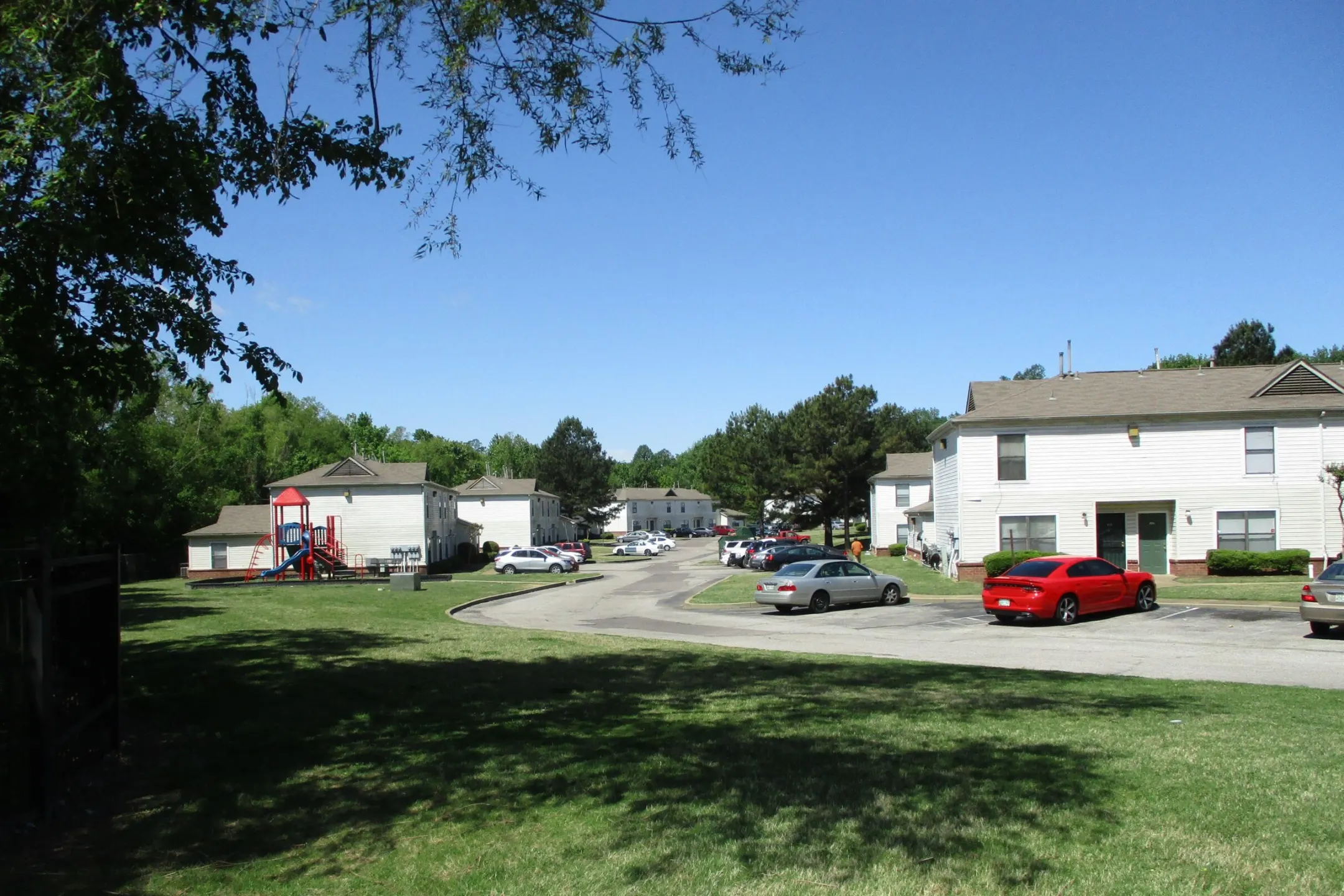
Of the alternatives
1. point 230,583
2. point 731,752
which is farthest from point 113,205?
point 230,583

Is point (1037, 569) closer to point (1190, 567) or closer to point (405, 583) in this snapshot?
point (1190, 567)

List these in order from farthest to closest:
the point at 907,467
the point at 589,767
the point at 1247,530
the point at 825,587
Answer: the point at 907,467 → the point at 1247,530 → the point at 825,587 → the point at 589,767

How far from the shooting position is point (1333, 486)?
33469mm

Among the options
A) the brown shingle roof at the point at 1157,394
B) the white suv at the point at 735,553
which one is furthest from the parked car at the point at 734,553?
the brown shingle roof at the point at 1157,394

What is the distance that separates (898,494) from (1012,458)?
27.6 meters

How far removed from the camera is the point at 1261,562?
33.1 metres

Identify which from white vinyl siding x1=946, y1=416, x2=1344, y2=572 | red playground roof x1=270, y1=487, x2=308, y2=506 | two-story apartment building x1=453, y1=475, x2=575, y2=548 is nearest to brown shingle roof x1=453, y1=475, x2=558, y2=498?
two-story apartment building x1=453, y1=475, x2=575, y2=548

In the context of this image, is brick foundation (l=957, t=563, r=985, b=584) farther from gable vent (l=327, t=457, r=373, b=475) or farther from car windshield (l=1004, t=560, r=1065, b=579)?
gable vent (l=327, t=457, r=373, b=475)

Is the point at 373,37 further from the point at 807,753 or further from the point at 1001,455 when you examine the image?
the point at 1001,455

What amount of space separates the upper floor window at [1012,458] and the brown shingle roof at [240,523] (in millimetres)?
37371

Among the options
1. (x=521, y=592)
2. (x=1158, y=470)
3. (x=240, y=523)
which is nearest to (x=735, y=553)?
(x=521, y=592)

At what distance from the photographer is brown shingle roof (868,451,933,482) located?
60906mm

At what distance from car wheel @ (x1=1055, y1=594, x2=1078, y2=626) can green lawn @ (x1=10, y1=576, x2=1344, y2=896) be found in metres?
11.0

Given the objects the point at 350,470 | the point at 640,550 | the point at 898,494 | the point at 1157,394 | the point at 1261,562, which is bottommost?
the point at 640,550
